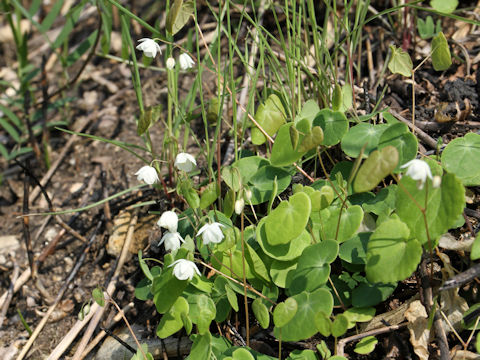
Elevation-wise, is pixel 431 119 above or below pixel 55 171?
above

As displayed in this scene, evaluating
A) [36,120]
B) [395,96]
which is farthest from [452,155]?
[36,120]

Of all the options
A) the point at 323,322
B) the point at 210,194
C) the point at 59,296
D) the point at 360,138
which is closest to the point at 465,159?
the point at 360,138

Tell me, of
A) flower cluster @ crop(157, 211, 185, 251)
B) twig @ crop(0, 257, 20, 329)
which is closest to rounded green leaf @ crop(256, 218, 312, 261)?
flower cluster @ crop(157, 211, 185, 251)

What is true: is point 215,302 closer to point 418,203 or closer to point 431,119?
point 418,203

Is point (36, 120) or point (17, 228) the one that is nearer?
point (17, 228)

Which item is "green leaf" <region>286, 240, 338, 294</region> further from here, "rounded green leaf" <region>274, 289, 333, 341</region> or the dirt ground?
the dirt ground

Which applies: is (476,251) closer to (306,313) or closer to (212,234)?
(306,313)

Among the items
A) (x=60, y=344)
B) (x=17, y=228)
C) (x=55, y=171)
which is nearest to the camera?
(x=60, y=344)

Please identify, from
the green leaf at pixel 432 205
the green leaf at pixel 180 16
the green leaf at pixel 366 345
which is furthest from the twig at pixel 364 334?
the green leaf at pixel 180 16
